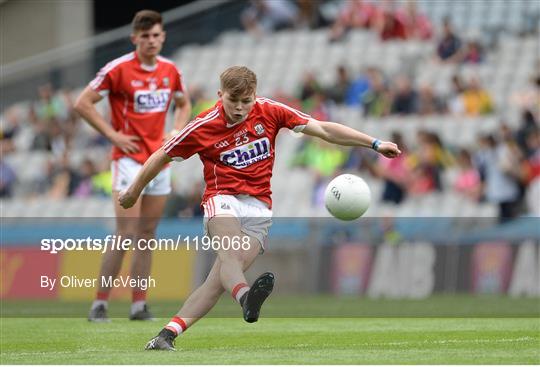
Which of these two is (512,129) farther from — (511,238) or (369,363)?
(369,363)

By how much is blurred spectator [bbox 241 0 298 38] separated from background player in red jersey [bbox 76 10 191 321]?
1396cm

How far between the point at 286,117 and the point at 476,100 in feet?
41.3

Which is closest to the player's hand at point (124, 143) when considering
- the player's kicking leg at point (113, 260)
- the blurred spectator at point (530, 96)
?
the player's kicking leg at point (113, 260)

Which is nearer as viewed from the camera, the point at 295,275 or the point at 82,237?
the point at 295,275

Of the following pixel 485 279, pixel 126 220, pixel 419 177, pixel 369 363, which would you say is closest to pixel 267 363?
pixel 369 363

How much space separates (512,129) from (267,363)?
13.0 m

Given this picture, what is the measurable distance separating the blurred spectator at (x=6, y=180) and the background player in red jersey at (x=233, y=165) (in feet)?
51.1

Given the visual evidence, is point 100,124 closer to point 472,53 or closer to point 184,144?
point 184,144

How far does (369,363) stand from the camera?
8023mm

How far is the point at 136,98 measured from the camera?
1234 centimetres

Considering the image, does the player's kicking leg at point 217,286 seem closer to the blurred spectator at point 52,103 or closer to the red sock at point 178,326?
the red sock at point 178,326

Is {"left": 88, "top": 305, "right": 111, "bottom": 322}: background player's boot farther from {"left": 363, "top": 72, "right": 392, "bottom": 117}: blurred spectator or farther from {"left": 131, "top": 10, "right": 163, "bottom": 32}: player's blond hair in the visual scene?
{"left": 363, "top": 72, "right": 392, "bottom": 117}: blurred spectator

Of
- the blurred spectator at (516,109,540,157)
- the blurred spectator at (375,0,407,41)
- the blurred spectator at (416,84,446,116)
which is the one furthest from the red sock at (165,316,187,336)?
the blurred spectator at (375,0,407,41)

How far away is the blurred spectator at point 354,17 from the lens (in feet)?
82.3
